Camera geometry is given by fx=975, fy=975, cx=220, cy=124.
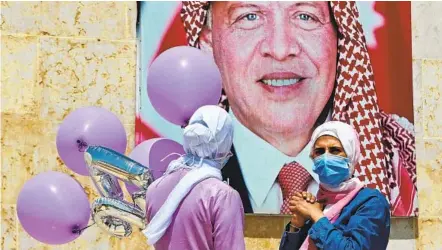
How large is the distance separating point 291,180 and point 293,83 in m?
0.67

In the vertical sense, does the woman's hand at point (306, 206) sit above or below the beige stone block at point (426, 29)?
below

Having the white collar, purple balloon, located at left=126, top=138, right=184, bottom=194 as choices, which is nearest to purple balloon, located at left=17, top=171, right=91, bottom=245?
purple balloon, located at left=126, top=138, right=184, bottom=194

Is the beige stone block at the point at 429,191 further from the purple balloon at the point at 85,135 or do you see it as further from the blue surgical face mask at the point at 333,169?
the blue surgical face mask at the point at 333,169

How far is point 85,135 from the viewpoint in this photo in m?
4.70

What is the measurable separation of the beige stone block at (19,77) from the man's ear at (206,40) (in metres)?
1.11

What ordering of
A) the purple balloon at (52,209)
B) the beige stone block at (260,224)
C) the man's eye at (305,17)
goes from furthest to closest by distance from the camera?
1. the man's eye at (305,17)
2. the beige stone block at (260,224)
3. the purple balloon at (52,209)

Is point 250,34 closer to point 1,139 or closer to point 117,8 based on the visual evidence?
point 117,8

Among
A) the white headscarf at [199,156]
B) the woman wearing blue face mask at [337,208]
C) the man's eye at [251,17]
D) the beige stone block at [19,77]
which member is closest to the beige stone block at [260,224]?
the man's eye at [251,17]

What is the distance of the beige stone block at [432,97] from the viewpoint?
6879 mm

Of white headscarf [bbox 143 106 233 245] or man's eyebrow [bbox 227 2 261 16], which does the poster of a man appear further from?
white headscarf [bbox 143 106 233 245]

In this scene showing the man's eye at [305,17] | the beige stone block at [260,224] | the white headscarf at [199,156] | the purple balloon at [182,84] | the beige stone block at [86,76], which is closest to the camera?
the white headscarf at [199,156]

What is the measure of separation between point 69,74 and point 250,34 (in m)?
1.24

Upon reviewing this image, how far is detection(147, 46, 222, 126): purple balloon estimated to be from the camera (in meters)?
4.46

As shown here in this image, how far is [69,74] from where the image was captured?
6.46 m
